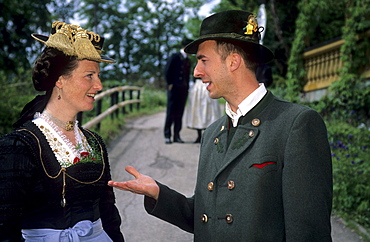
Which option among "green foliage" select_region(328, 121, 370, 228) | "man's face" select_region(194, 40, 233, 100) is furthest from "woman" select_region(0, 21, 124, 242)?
"green foliage" select_region(328, 121, 370, 228)

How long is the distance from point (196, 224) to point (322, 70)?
11003 millimetres

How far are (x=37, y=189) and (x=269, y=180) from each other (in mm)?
1141

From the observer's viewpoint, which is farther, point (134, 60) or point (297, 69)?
point (134, 60)

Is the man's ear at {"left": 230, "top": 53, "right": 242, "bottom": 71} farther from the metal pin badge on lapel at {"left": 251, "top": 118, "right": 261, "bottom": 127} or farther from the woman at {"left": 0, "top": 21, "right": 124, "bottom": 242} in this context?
the woman at {"left": 0, "top": 21, "right": 124, "bottom": 242}

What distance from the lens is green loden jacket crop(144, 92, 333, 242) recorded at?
1.75 m

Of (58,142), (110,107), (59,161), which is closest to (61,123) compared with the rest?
(58,142)

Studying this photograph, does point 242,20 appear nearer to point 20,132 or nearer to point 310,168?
point 310,168

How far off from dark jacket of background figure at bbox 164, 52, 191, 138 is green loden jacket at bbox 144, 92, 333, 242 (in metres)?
6.55

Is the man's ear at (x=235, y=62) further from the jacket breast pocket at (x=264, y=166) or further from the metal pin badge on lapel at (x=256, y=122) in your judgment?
the jacket breast pocket at (x=264, y=166)

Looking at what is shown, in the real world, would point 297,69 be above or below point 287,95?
above

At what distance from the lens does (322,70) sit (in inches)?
478

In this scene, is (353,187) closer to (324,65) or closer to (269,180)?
(269,180)

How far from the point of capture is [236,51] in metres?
2.12

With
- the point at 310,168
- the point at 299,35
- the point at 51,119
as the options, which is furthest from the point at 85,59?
the point at 299,35
